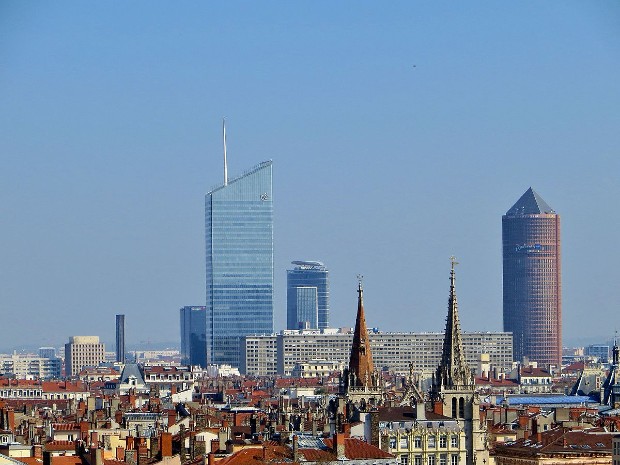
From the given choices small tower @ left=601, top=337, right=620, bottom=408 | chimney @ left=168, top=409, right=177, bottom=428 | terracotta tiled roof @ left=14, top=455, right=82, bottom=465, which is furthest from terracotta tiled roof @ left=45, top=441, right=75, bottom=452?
small tower @ left=601, top=337, right=620, bottom=408

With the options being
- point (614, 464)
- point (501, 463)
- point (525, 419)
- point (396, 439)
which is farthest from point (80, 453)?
point (525, 419)

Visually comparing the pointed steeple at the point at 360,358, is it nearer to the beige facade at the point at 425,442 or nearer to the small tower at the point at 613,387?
the beige facade at the point at 425,442

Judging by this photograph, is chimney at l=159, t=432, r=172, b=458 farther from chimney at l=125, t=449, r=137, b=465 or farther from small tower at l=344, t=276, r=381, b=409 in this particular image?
small tower at l=344, t=276, r=381, b=409

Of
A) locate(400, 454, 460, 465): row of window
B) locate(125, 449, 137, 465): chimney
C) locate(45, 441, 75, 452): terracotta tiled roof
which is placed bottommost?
locate(400, 454, 460, 465): row of window

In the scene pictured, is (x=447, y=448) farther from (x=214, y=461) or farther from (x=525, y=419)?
(x=525, y=419)

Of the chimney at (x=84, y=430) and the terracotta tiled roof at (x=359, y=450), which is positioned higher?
the terracotta tiled roof at (x=359, y=450)

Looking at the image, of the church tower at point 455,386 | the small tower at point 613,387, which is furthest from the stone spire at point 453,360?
the small tower at point 613,387

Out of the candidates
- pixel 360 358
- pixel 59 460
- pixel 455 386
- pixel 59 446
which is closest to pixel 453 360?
pixel 455 386
